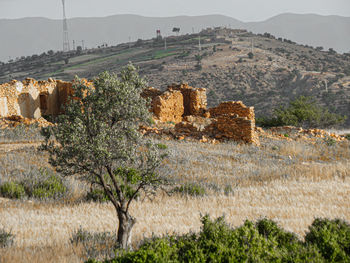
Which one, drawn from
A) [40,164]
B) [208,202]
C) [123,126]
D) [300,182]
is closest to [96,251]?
[123,126]

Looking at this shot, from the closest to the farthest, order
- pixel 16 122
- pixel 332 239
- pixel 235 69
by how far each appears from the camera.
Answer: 1. pixel 332 239
2. pixel 16 122
3. pixel 235 69

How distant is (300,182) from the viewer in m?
10.1

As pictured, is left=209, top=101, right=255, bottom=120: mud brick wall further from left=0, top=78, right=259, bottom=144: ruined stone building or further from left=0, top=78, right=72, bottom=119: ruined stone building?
left=0, top=78, right=72, bottom=119: ruined stone building

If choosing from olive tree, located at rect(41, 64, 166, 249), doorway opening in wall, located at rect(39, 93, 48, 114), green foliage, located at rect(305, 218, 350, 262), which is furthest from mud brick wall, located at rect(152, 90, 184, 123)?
green foliage, located at rect(305, 218, 350, 262)

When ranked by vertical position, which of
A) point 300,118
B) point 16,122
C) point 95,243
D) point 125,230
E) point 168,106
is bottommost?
point 300,118

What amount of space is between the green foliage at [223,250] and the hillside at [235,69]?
144ft

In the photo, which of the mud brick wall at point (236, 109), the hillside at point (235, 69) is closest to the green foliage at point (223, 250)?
the mud brick wall at point (236, 109)

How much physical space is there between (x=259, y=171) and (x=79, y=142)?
312 inches

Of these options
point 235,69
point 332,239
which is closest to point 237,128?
point 332,239

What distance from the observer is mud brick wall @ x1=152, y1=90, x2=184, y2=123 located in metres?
23.7

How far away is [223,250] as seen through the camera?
4.12 metres

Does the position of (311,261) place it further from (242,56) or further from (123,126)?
(242,56)

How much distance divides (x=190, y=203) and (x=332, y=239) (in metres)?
4.07

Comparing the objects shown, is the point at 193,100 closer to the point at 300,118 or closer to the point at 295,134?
the point at 295,134
